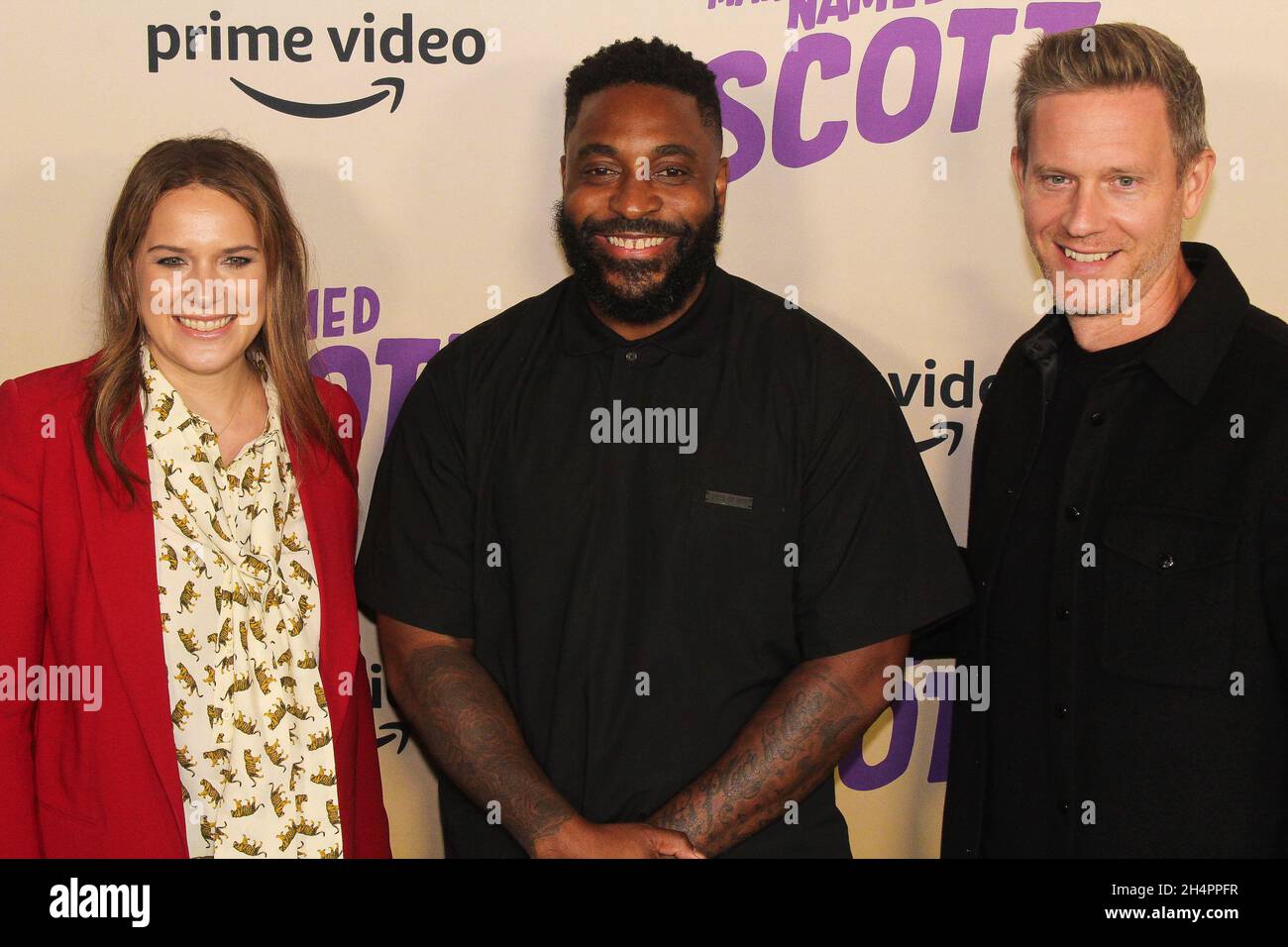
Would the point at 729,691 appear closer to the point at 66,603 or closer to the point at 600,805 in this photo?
the point at 600,805

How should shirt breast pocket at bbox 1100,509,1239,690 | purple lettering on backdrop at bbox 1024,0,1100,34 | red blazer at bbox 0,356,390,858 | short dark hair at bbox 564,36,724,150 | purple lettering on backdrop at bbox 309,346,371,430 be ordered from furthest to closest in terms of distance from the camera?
purple lettering on backdrop at bbox 309,346,371,430
purple lettering on backdrop at bbox 1024,0,1100,34
short dark hair at bbox 564,36,724,150
red blazer at bbox 0,356,390,858
shirt breast pocket at bbox 1100,509,1239,690

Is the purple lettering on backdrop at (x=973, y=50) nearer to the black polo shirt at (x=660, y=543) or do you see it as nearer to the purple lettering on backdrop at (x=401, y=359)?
the black polo shirt at (x=660, y=543)

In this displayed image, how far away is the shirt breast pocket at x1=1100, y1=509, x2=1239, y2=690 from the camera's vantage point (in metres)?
2.24

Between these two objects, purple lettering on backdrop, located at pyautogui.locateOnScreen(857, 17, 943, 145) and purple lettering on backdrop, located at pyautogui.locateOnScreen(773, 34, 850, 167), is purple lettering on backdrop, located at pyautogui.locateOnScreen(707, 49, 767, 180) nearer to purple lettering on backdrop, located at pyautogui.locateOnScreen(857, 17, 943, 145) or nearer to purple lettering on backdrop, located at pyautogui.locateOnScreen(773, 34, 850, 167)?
purple lettering on backdrop, located at pyautogui.locateOnScreen(773, 34, 850, 167)

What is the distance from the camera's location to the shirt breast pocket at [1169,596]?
7.36 ft

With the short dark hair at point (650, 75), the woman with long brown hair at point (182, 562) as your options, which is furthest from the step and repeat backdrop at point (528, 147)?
the woman with long brown hair at point (182, 562)

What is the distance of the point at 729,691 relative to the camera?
2.54m

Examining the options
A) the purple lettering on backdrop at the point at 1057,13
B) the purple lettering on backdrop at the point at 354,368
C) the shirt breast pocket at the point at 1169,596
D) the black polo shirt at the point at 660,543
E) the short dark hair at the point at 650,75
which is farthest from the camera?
the purple lettering on backdrop at the point at 354,368

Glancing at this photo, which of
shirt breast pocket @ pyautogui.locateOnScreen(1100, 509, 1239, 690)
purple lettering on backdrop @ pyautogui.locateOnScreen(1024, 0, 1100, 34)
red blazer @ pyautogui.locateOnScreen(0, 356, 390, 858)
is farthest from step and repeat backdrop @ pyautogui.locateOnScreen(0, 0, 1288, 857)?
shirt breast pocket @ pyautogui.locateOnScreen(1100, 509, 1239, 690)

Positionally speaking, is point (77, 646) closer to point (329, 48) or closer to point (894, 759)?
point (329, 48)

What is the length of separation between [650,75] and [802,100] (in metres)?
0.69

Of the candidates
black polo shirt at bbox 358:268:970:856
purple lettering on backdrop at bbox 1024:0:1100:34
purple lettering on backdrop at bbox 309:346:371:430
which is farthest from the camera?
purple lettering on backdrop at bbox 309:346:371:430

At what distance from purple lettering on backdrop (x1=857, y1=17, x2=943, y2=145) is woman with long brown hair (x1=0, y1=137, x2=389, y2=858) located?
58.1 inches

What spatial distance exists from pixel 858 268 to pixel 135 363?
68.2 inches
